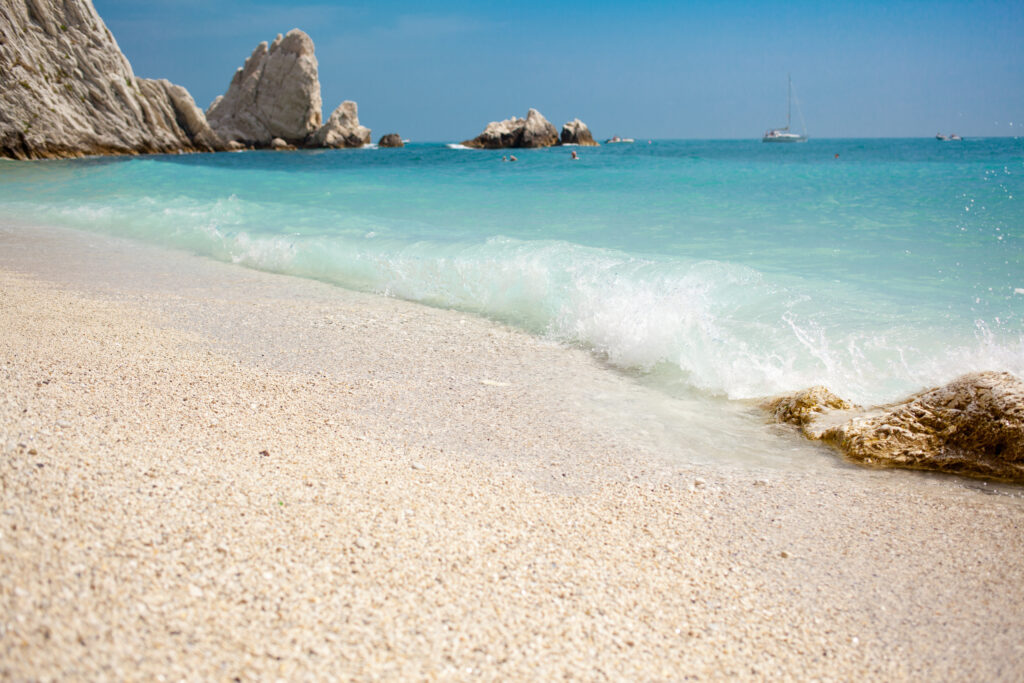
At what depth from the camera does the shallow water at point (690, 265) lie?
4945mm

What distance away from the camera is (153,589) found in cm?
205

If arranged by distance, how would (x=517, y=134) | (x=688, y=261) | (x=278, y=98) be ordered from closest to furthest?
(x=688, y=261), (x=278, y=98), (x=517, y=134)

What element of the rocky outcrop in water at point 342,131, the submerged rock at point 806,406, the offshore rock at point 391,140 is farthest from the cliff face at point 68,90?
the submerged rock at point 806,406

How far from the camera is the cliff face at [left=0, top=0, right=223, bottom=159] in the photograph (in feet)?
113

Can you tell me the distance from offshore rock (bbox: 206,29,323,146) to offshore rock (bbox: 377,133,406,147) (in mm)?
10602

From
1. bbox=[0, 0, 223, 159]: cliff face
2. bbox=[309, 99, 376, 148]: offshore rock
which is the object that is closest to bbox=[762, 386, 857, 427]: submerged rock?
bbox=[0, 0, 223, 159]: cliff face

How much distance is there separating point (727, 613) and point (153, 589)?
1.97 meters

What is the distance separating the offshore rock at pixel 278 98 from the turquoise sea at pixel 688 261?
5360 centimetres

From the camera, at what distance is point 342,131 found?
69.4 m

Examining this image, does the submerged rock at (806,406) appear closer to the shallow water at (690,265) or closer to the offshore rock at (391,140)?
the shallow water at (690,265)

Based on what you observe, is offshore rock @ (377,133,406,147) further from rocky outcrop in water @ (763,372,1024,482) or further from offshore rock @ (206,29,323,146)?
rocky outcrop in water @ (763,372,1024,482)

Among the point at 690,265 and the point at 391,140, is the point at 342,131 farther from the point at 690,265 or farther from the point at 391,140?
the point at 690,265

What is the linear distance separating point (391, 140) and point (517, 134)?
56.5ft

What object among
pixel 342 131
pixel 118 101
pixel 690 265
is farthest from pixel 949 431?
pixel 342 131
